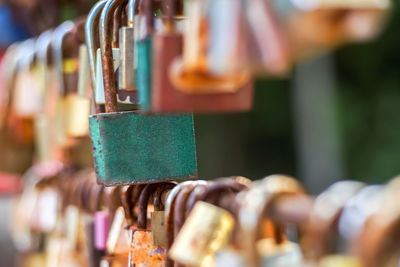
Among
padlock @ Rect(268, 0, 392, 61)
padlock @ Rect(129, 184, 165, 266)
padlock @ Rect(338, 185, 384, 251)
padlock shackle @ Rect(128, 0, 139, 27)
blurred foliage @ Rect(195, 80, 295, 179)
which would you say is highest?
padlock shackle @ Rect(128, 0, 139, 27)

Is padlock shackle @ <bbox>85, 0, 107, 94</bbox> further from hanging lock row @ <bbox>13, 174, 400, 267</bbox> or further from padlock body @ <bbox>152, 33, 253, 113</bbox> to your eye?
padlock body @ <bbox>152, 33, 253, 113</bbox>

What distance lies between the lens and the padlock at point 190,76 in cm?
65

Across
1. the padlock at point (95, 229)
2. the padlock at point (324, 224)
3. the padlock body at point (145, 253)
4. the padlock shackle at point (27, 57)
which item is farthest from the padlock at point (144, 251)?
the padlock shackle at point (27, 57)

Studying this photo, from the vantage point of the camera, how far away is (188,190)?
824 millimetres

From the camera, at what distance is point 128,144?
0.90 m

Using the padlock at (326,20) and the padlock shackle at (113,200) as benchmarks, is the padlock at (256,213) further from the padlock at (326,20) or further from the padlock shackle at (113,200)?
the padlock shackle at (113,200)

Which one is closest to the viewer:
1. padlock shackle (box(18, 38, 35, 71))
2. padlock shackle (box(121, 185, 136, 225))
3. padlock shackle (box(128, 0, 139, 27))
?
padlock shackle (box(128, 0, 139, 27))

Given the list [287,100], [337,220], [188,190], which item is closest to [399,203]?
[337,220]

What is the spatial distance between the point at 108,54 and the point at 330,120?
14.7 feet

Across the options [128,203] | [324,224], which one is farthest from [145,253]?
[324,224]

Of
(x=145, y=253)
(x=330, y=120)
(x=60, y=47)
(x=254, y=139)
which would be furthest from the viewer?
(x=254, y=139)

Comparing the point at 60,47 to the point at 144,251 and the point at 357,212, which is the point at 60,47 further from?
the point at 357,212

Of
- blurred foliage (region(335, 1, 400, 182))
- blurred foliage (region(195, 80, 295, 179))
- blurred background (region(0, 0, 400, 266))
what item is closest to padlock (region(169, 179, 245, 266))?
blurred background (region(0, 0, 400, 266))

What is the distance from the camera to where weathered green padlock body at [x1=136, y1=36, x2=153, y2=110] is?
712 millimetres
